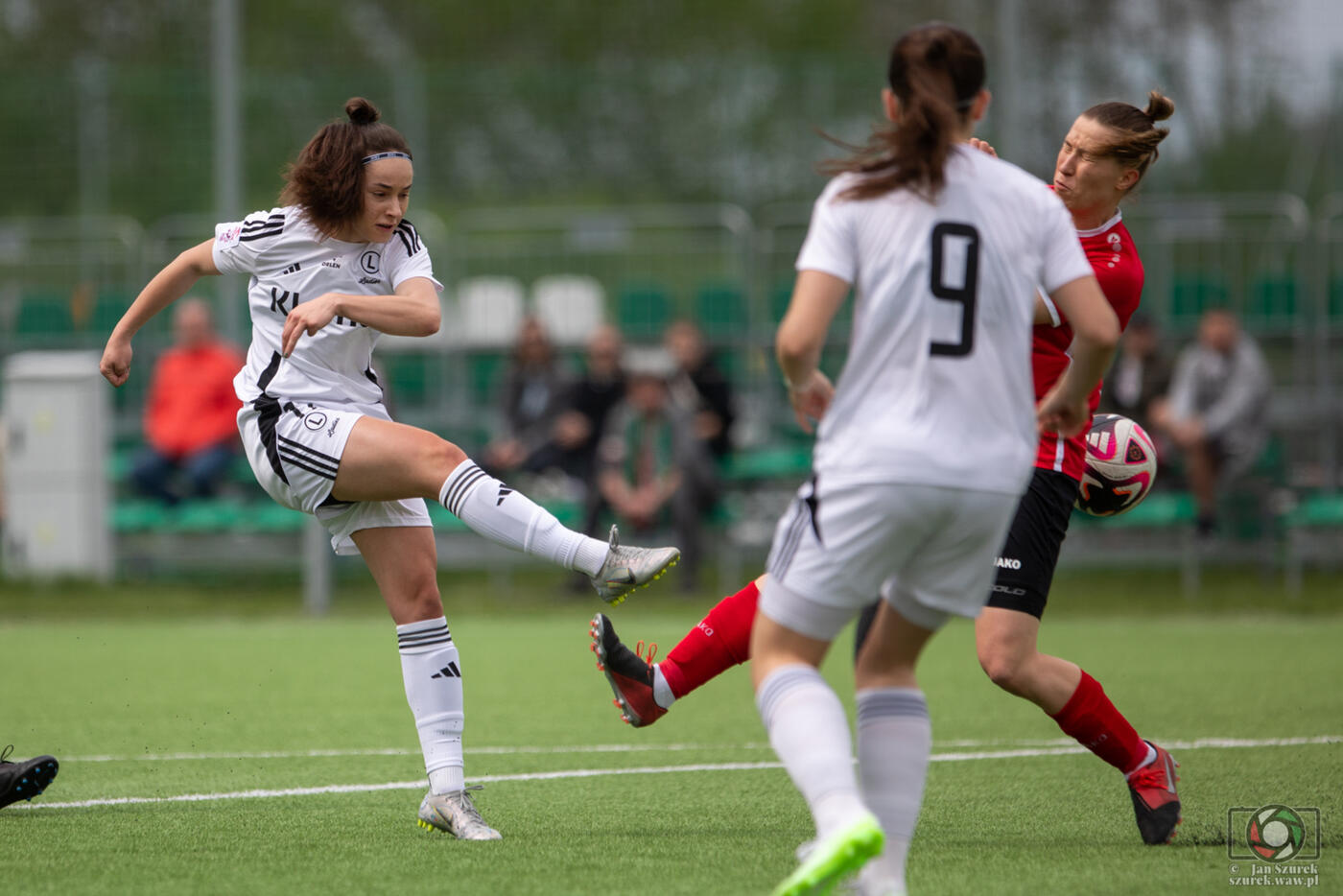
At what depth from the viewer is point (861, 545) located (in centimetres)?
→ 316

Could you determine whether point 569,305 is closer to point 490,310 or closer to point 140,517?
point 490,310

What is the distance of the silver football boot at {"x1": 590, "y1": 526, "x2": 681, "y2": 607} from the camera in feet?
14.1

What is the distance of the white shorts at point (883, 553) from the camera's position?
3131mm

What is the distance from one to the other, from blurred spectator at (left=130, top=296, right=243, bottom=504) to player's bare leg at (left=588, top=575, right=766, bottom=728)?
8563 millimetres

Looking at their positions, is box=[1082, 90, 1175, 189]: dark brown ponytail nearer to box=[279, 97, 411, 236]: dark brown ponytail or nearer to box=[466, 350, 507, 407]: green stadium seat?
box=[279, 97, 411, 236]: dark brown ponytail

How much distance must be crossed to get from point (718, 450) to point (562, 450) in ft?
4.09

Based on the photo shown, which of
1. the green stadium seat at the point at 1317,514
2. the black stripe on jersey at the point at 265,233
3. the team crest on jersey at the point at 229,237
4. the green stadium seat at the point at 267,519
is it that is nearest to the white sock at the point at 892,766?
the black stripe on jersey at the point at 265,233

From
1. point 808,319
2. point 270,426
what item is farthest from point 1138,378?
point 808,319

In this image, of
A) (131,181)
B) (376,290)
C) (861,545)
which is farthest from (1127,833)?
(131,181)

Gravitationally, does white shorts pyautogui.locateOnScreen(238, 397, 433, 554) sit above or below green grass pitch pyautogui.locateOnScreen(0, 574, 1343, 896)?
above

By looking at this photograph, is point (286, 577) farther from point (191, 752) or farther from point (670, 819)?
point (670, 819)

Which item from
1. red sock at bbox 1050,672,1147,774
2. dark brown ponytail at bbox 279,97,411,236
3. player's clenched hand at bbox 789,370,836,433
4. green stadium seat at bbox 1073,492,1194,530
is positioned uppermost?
dark brown ponytail at bbox 279,97,411,236

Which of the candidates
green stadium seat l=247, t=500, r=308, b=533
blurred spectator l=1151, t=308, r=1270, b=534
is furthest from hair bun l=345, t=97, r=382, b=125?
blurred spectator l=1151, t=308, r=1270, b=534

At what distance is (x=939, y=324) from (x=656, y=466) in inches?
368
